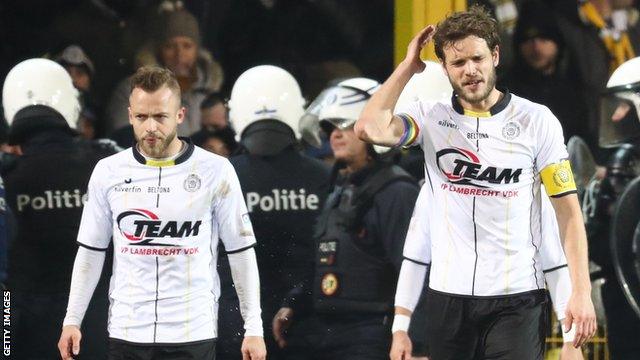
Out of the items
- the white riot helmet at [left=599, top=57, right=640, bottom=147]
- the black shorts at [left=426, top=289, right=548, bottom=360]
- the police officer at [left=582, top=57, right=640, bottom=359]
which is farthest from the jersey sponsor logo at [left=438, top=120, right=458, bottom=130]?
the white riot helmet at [left=599, top=57, right=640, bottom=147]

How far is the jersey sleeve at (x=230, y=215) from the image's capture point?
4.67 metres

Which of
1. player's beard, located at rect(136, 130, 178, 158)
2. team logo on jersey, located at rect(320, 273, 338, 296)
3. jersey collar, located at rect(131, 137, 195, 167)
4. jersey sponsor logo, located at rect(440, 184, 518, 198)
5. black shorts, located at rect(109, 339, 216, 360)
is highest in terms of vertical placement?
player's beard, located at rect(136, 130, 178, 158)

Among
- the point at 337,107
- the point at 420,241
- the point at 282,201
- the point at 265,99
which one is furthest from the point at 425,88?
the point at 420,241

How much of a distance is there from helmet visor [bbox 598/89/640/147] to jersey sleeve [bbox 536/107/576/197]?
6.96ft

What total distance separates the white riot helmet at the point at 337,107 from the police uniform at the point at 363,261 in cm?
38

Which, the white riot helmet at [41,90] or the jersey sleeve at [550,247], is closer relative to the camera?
the jersey sleeve at [550,247]

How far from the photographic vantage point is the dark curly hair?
429cm

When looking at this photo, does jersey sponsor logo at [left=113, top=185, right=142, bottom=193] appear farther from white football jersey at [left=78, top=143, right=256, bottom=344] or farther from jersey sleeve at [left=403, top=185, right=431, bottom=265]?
jersey sleeve at [left=403, top=185, right=431, bottom=265]

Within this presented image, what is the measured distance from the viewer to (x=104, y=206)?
4.69 metres

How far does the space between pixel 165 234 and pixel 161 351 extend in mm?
380

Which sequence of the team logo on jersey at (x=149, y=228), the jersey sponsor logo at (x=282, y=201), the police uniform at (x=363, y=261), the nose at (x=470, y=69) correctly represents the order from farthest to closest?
the jersey sponsor logo at (x=282, y=201) < the police uniform at (x=363, y=261) < the team logo on jersey at (x=149, y=228) < the nose at (x=470, y=69)

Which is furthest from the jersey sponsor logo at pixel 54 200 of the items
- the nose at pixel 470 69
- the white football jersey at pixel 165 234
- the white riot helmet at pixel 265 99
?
the nose at pixel 470 69

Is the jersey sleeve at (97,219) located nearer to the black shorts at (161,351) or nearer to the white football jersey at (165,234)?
the white football jersey at (165,234)

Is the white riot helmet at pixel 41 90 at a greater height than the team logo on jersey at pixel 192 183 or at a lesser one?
greater
